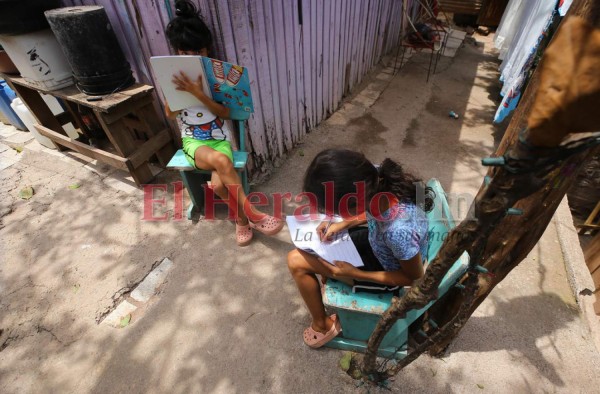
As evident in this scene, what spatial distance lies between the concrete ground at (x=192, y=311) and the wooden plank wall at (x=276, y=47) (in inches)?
26.7

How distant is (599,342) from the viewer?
215 centimetres

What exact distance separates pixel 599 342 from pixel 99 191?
473 cm

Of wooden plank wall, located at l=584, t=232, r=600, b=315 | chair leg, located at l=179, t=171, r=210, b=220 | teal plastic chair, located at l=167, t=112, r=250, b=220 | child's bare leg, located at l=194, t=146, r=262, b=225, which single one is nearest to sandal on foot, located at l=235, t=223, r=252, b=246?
child's bare leg, located at l=194, t=146, r=262, b=225

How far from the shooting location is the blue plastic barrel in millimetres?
4090

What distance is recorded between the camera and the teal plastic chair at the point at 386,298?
1.55 meters

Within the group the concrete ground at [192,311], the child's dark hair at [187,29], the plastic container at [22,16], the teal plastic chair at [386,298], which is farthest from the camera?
the plastic container at [22,16]

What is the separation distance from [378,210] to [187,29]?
199 cm

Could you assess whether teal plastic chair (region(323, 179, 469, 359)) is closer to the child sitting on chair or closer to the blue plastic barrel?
the child sitting on chair

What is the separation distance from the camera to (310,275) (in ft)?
6.00

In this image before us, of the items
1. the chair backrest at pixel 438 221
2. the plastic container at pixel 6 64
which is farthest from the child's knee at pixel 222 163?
the plastic container at pixel 6 64

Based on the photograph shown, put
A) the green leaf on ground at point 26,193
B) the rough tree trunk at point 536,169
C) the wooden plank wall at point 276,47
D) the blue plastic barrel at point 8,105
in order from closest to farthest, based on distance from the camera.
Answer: the rough tree trunk at point 536,169
the wooden plank wall at point 276,47
the green leaf on ground at point 26,193
the blue plastic barrel at point 8,105

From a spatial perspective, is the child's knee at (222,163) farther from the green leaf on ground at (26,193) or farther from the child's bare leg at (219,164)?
the green leaf on ground at (26,193)

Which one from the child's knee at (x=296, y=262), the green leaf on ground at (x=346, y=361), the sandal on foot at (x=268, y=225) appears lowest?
the green leaf on ground at (x=346, y=361)

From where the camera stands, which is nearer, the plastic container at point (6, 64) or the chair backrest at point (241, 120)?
the chair backrest at point (241, 120)
